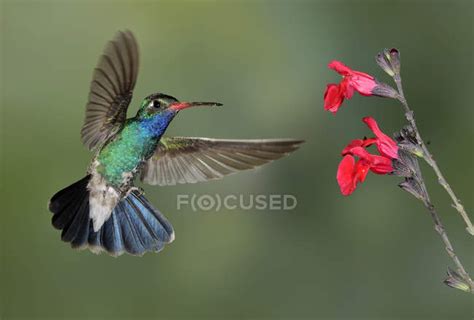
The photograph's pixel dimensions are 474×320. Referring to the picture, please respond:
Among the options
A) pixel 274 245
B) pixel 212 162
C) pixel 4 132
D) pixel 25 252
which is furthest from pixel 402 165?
pixel 4 132

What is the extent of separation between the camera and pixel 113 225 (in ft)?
6.28

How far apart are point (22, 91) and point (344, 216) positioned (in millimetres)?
1659

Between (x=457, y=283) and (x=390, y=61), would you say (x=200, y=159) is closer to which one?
(x=390, y=61)

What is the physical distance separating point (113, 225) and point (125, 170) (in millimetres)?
165

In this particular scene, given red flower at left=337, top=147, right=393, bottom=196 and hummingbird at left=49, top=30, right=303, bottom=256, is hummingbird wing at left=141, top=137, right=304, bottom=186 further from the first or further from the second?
red flower at left=337, top=147, right=393, bottom=196

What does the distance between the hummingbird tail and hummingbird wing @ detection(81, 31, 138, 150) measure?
0.14 m

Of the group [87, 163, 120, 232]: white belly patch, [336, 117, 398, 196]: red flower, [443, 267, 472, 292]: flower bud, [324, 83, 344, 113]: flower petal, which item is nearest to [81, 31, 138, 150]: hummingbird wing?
[87, 163, 120, 232]: white belly patch

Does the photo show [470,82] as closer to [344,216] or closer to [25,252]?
[344,216]

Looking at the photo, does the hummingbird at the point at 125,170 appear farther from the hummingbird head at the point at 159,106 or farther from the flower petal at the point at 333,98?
the flower petal at the point at 333,98

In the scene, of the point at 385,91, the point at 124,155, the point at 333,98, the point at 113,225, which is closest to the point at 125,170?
the point at 124,155

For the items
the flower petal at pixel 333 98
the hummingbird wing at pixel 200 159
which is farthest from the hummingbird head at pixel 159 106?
the flower petal at pixel 333 98

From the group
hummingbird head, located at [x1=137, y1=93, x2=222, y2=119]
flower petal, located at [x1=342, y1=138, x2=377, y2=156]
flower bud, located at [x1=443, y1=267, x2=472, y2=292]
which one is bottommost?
flower bud, located at [x1=443, y1=267, x2=472, y2=292]

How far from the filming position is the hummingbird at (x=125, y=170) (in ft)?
5.90

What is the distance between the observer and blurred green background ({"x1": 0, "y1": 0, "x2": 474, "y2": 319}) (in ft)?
9.62
